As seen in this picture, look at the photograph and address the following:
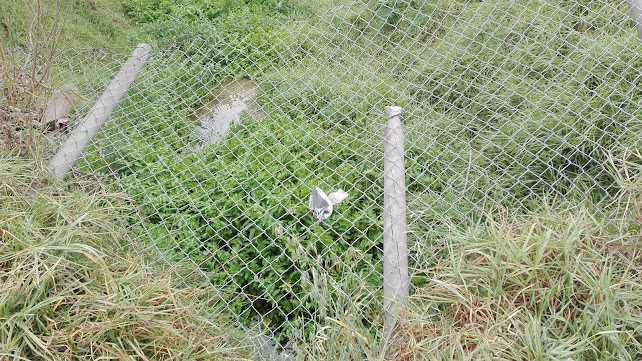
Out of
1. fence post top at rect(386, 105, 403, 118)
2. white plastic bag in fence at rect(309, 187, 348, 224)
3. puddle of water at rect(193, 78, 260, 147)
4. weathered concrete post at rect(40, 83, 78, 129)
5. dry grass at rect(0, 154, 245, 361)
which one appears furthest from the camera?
puddle of water at rect(193, 78, 260, 147)

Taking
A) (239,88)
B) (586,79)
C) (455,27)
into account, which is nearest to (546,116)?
(586,79)

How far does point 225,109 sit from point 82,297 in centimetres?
222

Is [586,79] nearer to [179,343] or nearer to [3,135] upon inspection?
[179,343]

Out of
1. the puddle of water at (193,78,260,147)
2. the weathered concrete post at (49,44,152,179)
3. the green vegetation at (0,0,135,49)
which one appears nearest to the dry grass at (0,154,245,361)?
the weathered concrete post at (49,44,152,179)

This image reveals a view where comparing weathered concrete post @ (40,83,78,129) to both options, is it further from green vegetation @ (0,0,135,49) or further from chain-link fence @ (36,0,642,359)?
green vegetation @ (0,0,135,49)

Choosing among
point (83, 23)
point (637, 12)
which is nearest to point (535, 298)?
point (637, 12)

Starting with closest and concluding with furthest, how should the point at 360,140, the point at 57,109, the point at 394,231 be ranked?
1. the point at 394,231
2. the point at 360,140
3. the point at 57,109

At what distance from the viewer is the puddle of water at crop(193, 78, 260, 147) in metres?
3.75

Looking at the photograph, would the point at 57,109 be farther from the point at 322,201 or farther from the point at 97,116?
the point at 322,201

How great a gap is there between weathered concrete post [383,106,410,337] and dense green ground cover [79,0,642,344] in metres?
0.10

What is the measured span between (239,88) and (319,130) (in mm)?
1044

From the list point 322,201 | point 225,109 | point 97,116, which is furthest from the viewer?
point 225,109

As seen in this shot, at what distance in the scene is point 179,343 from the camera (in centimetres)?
205

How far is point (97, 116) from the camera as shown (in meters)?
3.19
